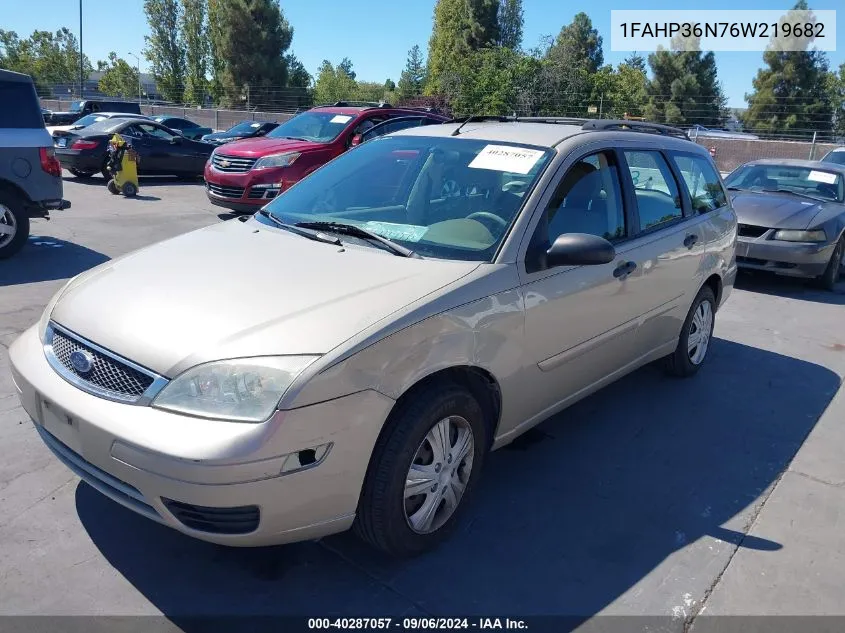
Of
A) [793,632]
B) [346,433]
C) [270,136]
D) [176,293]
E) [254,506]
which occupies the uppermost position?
[270,136]

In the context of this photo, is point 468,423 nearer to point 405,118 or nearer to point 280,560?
point 280,560

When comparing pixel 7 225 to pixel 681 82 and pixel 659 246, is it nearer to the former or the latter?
pixel 659 246

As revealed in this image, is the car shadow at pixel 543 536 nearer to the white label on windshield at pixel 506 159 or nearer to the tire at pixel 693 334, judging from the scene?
the tire at pixel 693 334

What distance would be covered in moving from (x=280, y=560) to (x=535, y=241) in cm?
182

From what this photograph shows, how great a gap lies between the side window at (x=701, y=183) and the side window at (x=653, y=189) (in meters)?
0.25

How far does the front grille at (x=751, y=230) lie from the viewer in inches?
329

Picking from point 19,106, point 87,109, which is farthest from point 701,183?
point 87,109

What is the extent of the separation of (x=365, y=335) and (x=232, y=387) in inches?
19.7

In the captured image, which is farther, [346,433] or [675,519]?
[675,519]

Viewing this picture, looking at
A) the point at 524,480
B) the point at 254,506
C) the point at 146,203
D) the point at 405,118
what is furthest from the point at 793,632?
the point at 146,203

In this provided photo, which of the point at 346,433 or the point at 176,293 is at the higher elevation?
the point at 176,293

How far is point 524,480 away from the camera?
3.74m

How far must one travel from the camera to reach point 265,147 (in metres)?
10.7

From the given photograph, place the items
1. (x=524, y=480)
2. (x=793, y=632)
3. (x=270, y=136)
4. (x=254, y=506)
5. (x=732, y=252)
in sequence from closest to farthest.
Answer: (x=254, y=506) → (x=793, y=632) → (x=524, y=480) → (x=732, y=252) → (x=270, y=136)
